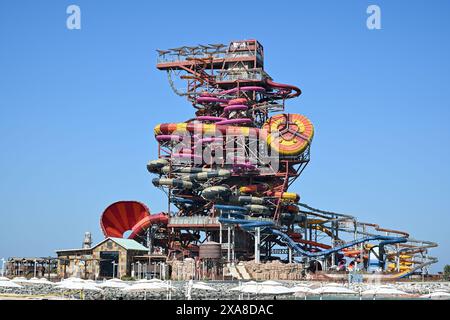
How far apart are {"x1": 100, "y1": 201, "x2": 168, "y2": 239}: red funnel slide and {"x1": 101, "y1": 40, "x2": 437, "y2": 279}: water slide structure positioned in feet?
0.55

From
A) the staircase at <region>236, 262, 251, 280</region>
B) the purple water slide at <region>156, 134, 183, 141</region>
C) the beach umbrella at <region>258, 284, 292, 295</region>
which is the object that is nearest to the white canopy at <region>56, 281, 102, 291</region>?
the beach umbrella at <region>258, 284, 292, 295</region>

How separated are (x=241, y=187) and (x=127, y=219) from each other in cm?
2062

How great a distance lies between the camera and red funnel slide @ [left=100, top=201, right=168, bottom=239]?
449ft

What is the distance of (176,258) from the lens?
13012 centimetres

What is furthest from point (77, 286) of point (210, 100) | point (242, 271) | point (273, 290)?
point (210, 100)

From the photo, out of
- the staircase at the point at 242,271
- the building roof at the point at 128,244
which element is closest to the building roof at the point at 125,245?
the building roof at the point at 128,244

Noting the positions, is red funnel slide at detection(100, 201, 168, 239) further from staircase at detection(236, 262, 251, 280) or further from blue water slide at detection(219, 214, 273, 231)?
staircase at detection(236, 262, 251, 280)

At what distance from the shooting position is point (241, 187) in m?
134

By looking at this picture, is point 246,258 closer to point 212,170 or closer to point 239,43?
point 212,170

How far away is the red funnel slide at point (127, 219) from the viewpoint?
449 feet

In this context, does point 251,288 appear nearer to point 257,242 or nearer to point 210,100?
point 257,242
